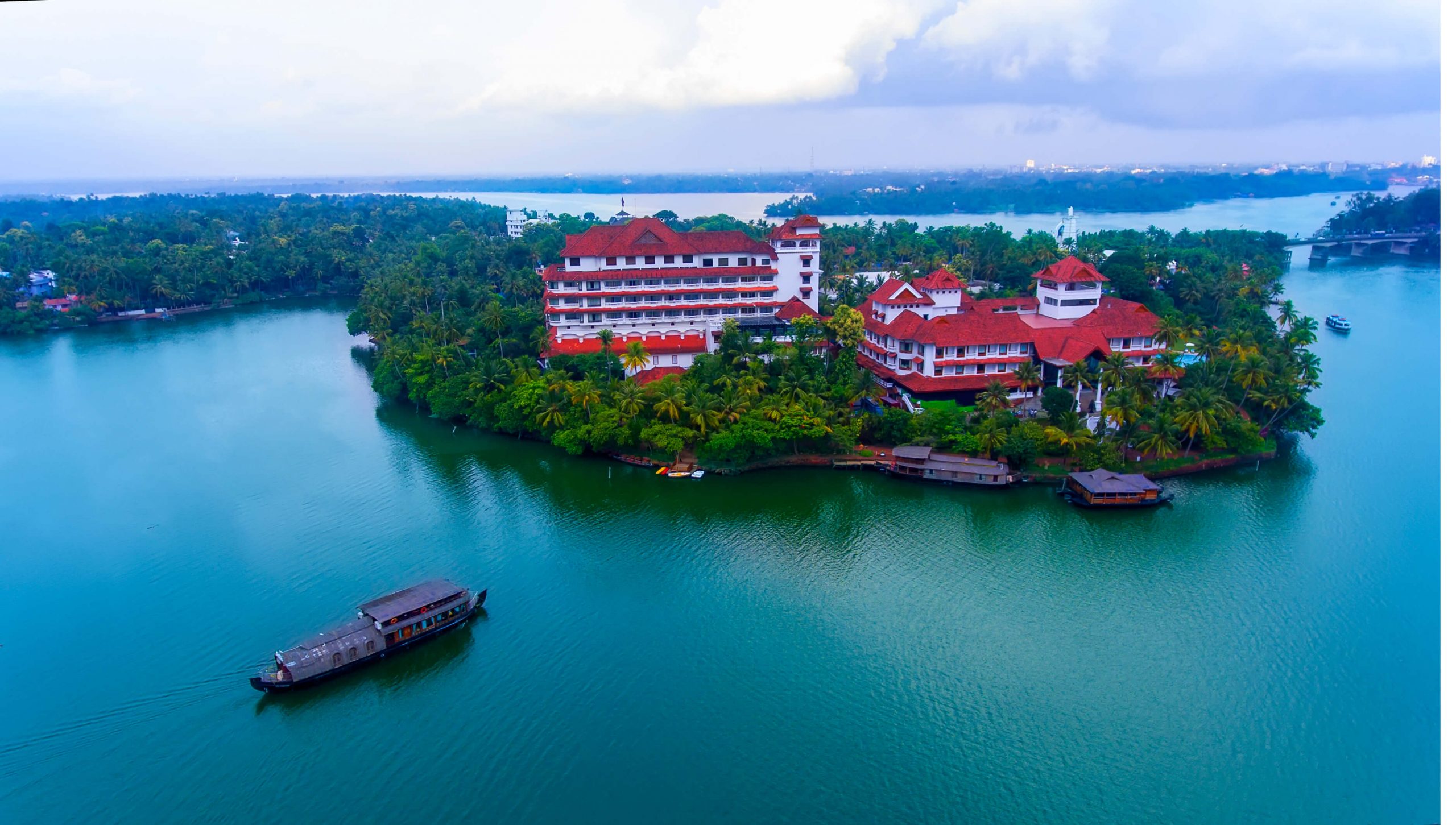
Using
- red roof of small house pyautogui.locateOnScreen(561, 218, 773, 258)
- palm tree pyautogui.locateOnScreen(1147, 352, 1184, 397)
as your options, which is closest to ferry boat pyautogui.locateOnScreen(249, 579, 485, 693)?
red roof of small house pyautogui.locateOnScreen(561, 218, 773, 258)

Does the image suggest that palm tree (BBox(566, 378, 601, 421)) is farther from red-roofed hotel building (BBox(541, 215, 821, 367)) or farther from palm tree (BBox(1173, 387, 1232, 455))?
palm tree (BBox(1173, 387, 1232, 455))

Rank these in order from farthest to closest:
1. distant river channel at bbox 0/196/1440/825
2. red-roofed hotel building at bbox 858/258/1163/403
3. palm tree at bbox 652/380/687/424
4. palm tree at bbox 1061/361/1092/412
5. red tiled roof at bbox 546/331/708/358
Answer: red tiled roof at bbox 546/331/708/358
red-roofed hotel building at bbox 858/258/1163/403
palm tree at bbox 1061/361/1092/412
palm tree at bbox 652/380/687/424
distant river channel at bbox 0/196/1440/825

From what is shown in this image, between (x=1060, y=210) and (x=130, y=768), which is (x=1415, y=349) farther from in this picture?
(x=1060, y=210)

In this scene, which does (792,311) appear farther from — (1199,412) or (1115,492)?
(1115,492)

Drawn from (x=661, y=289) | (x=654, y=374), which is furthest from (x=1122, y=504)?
(x=661, y=289)

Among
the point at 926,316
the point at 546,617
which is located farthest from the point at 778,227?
the point at 546,617

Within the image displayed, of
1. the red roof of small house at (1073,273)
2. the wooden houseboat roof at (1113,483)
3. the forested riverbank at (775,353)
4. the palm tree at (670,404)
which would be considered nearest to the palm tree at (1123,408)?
the forested riverbank at (775,353)

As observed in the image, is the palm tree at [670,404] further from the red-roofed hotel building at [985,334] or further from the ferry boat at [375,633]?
the ferry boat at [375,633]
